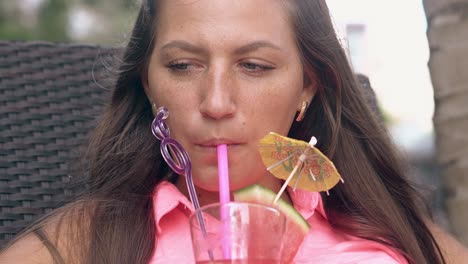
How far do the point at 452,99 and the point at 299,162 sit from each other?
30.6 inches

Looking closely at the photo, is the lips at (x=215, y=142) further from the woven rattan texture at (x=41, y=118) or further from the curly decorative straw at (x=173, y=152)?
the woven rattan texture at (x=41, y=118)

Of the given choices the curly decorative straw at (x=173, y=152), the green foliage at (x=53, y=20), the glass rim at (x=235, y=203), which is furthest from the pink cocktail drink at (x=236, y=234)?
A: the green foliage at (x=53, y=20)

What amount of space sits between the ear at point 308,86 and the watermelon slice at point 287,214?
0.49 meters

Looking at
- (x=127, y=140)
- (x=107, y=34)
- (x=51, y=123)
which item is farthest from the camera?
(x=107, y=34)

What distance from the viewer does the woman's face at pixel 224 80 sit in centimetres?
183

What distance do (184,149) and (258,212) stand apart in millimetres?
427

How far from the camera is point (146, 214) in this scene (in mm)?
1984

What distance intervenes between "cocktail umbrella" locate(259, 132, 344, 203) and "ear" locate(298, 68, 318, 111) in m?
0.35

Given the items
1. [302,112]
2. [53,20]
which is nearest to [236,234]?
[302,112]

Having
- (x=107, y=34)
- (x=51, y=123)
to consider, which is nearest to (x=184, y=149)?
(x=51, y=123)

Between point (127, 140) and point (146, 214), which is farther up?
point (127, 140)

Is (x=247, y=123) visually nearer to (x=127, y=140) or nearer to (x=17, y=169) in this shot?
(x=127, y=140)

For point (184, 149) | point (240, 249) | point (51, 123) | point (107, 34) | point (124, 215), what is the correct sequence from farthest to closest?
point (107, 34)
point (51, 123)
point (124, 215)
point (184, 149)
point (240, 249)

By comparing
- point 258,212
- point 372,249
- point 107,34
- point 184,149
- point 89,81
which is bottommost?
point 372,249
